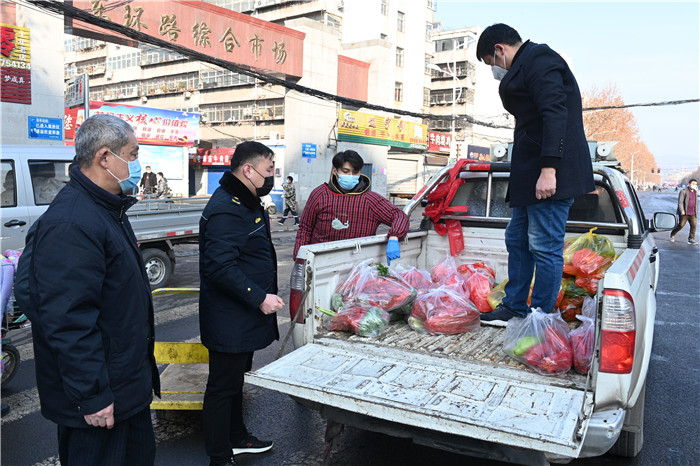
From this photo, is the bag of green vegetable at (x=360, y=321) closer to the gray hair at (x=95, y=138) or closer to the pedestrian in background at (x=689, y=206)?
the gray hair at (x=95, y=138)

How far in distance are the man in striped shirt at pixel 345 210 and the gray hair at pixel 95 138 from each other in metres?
2.49

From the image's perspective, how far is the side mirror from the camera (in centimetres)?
514

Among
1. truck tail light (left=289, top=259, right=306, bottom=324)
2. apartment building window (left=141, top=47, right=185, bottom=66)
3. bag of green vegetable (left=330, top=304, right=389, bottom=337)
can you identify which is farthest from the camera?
apartment building window (left=141, top=47, right=185, bottom=66)

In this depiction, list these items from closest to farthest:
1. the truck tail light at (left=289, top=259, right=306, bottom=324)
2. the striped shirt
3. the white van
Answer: the truck tail light at (left=289, top=259, right=306, bottom=324), the striped shirt, the white van

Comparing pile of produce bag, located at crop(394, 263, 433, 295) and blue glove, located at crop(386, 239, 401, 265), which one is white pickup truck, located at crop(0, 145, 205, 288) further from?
pile of produce bag, located at crop(394, 263, 433, 295)

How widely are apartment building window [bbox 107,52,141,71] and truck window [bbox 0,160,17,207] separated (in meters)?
47.1

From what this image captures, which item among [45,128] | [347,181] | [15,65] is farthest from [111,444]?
[15,65]

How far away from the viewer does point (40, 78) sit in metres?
14.0

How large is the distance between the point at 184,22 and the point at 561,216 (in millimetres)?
25072

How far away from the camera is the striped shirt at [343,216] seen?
4.62 m

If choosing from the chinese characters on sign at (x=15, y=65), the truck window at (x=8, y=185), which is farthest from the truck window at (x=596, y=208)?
the chinese characters on sign at (x=15, y=65)

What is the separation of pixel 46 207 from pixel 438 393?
22.3 feet

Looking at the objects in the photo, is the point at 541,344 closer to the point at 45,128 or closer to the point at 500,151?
the point at 500,151

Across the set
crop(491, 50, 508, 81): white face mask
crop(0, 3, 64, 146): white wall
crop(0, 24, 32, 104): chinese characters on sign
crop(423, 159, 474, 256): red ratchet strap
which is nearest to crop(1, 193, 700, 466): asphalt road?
crop(423, 159, 474, 256): red ratchet strap
